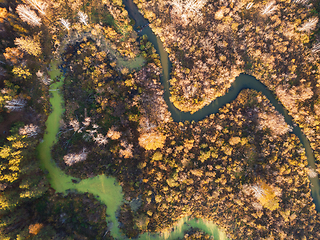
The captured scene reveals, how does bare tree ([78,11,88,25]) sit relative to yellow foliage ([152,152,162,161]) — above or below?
above

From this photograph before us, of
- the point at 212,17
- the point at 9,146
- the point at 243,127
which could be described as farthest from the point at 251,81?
the point at 9,146

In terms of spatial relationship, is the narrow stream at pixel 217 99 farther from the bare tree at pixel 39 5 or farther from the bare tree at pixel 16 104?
the bare tree at pixel 16 104


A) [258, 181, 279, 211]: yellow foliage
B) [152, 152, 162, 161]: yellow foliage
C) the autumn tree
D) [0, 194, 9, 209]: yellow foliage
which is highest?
the autumn tree

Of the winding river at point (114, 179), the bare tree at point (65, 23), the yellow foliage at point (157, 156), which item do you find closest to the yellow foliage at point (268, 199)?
the winding river at point (114, 179)

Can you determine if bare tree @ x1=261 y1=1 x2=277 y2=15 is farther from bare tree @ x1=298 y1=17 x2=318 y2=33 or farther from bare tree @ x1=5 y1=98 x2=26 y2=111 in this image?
bare tree @ x1=5 y1=98 x2=26 y2=111

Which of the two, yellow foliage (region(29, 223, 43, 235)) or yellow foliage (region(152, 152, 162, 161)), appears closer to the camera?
yellow foliage (region(29, 223, 43, 235))

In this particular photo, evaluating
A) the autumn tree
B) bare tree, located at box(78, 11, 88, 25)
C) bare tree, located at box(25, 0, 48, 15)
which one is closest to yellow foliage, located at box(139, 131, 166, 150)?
bare tree, located at box(78, 11, 88, 25)

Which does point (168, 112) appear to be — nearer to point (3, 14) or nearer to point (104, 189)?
point (104, 189)

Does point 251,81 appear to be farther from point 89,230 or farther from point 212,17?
point 89,230
